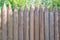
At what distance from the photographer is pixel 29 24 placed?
11.0 ft

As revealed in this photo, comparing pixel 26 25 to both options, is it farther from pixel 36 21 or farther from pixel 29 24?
pixel 36 21

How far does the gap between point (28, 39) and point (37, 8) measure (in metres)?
0.64

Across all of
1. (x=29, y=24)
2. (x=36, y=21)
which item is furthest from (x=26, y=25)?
(x=36, y=21)

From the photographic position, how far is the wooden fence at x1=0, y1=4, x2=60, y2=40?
10.8 feet

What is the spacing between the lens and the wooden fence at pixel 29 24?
10.8 feet

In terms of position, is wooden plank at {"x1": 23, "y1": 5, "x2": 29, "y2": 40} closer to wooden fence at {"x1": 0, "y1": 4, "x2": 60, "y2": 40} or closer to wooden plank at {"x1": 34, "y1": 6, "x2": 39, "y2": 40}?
wooden fence at {"x1": 0, "y1": 4, "x2": 60, "y2": 40}

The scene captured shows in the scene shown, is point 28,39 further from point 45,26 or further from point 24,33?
point 45,26

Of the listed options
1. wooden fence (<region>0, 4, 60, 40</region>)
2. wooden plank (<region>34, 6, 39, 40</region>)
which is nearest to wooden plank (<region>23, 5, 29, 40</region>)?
wooden fence (<region>0, 4, 60, 40</region>)

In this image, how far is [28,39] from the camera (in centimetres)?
334

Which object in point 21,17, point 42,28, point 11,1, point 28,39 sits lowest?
point 28,39

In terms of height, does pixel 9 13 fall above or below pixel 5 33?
above

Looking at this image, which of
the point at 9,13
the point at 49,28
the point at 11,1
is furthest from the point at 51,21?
the point at 11,1

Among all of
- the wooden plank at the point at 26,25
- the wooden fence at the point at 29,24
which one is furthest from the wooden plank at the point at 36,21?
the wooden plank at the point at 26,25

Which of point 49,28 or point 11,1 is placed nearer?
point 49,28
